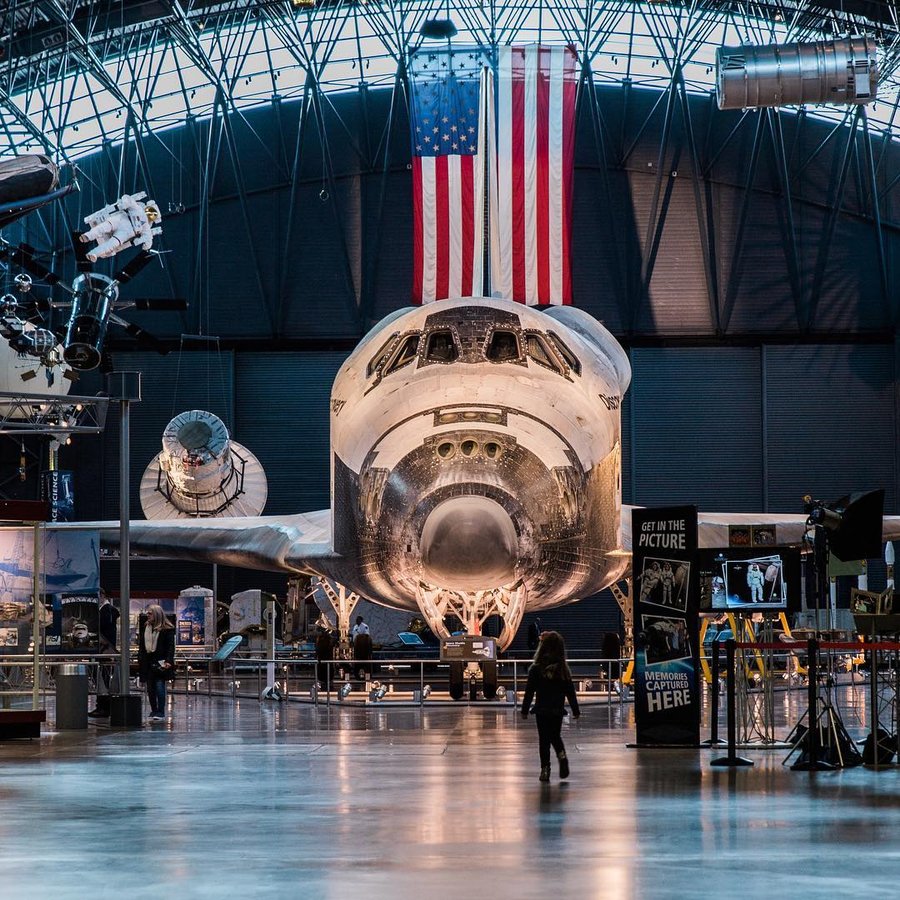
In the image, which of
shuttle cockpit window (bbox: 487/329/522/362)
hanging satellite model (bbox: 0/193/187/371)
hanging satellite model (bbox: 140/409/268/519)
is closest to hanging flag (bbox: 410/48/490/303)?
hanging satellite model (bbox: 0/193/187/371)

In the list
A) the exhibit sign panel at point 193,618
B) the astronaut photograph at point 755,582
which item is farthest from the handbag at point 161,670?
the exhibit sign panel at point 193,618

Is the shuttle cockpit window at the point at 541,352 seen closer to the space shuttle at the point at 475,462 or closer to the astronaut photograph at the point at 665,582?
the space shuttle at the point at 475,462

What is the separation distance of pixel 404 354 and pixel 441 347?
43 cm

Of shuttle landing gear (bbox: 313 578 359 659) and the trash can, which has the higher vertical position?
shuttle landing gear (bbox: 313 578 359 659)

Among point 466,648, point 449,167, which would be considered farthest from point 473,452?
point 449,167

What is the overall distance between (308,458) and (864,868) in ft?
111

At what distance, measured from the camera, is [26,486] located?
38281 millimetres

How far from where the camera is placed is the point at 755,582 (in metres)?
11.3

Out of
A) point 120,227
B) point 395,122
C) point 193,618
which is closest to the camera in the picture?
Result: point 120,227

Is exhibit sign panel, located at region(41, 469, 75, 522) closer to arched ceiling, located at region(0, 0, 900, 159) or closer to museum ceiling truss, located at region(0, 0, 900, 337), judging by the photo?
museum ceiling truss, located at region(0, 0, 900, 337)

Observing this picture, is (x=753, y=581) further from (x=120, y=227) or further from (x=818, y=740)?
(x=120, y=227)

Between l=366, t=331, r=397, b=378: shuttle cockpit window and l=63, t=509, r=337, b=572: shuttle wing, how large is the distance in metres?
3.62

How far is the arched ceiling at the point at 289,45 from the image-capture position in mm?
33125

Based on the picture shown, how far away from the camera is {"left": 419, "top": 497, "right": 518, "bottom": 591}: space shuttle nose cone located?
12.9 meters
